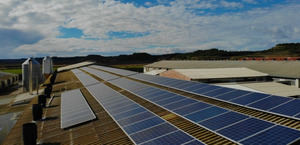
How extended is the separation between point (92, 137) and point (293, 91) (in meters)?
39.7

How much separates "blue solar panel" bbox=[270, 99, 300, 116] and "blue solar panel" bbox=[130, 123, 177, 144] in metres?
7.12

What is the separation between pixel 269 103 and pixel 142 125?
953cm

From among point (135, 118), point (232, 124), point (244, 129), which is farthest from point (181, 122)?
point (244, 129)

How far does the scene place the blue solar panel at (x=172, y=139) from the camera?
10195 mm

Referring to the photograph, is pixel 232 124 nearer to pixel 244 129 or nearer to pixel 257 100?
pixel 244 129

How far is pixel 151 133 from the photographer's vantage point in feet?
37.9

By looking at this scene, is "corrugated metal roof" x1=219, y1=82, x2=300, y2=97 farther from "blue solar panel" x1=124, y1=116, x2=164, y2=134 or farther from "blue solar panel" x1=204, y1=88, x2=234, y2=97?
"blue solar panel" x1=124, y1=116, x2=164, y2=134

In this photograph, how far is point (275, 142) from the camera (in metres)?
8.83

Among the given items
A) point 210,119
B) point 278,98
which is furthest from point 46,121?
point 278,98

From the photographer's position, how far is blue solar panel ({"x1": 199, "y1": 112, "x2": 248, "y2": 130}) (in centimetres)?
1162

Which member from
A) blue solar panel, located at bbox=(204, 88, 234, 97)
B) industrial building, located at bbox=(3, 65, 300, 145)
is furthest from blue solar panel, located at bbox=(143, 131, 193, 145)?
blue solar panel, located at bbox=(204, 88, 234, 97)

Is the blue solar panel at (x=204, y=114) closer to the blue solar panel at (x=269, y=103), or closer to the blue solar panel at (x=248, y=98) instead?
the blue solar panel at (x=248, y=98)

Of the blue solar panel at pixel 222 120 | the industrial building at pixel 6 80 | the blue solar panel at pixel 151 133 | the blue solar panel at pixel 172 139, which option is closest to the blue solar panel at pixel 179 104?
the blue solar panel at pixel 151 133

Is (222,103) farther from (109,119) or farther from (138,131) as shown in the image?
(109,119)
